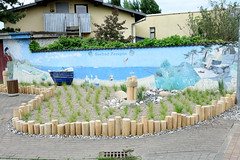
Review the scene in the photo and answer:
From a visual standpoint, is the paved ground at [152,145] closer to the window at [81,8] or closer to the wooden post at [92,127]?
the wooden post at [92,127]

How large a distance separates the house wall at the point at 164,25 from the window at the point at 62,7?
785 centimetres

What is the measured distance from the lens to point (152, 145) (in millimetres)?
5355

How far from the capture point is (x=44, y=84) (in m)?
13.2

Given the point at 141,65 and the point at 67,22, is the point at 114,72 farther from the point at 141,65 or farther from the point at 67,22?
the point at 67,22

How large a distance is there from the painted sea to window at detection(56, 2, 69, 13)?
1063 cm

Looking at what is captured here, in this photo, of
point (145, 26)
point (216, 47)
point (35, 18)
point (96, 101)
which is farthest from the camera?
point (145, 26)

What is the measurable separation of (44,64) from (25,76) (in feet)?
5.18

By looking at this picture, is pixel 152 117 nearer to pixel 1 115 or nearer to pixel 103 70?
pixel 1 115

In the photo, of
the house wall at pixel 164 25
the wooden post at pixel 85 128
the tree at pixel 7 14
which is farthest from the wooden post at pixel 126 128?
the house wall at pixel 164 25

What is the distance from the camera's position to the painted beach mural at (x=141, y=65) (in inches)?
389

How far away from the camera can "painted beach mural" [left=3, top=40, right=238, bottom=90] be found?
9.89m

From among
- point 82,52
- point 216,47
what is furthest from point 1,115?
point 216,47

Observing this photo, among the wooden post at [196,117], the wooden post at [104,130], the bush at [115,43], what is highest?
the bush at [115,43]

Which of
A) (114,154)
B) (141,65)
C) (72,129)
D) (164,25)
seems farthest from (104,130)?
(164,25)
